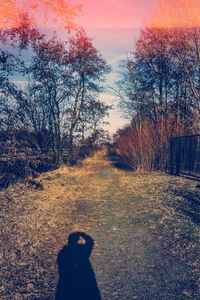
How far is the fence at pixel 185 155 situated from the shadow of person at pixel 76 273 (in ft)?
27.9

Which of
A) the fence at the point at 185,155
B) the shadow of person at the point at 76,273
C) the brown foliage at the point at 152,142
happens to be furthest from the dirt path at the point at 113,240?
the brown foliage at the point at 152,142

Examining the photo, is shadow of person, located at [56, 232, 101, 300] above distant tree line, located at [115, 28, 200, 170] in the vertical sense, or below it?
below

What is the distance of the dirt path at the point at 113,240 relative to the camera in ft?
9.07

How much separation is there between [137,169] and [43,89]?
27.6 ft

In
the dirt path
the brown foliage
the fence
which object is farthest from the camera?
the brown foliage

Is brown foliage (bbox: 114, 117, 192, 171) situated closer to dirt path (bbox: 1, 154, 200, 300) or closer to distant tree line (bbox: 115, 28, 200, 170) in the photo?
distant tree line (bbox: 115, 28, 200, 170)

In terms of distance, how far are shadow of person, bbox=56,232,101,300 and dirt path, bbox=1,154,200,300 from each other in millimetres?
97

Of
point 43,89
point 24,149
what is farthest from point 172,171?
point 43,89

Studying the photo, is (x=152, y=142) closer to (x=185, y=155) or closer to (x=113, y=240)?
(x=185, y=155)

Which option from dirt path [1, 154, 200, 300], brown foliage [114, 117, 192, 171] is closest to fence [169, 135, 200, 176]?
brown foliage [114, 117, 192, 171]

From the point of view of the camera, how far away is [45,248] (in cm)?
396

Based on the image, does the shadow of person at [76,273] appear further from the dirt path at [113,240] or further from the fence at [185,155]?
the fence at [185,155]

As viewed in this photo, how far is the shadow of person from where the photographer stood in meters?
2.62

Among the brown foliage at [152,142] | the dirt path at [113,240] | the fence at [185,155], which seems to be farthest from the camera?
the brown foliage at [152,142]
